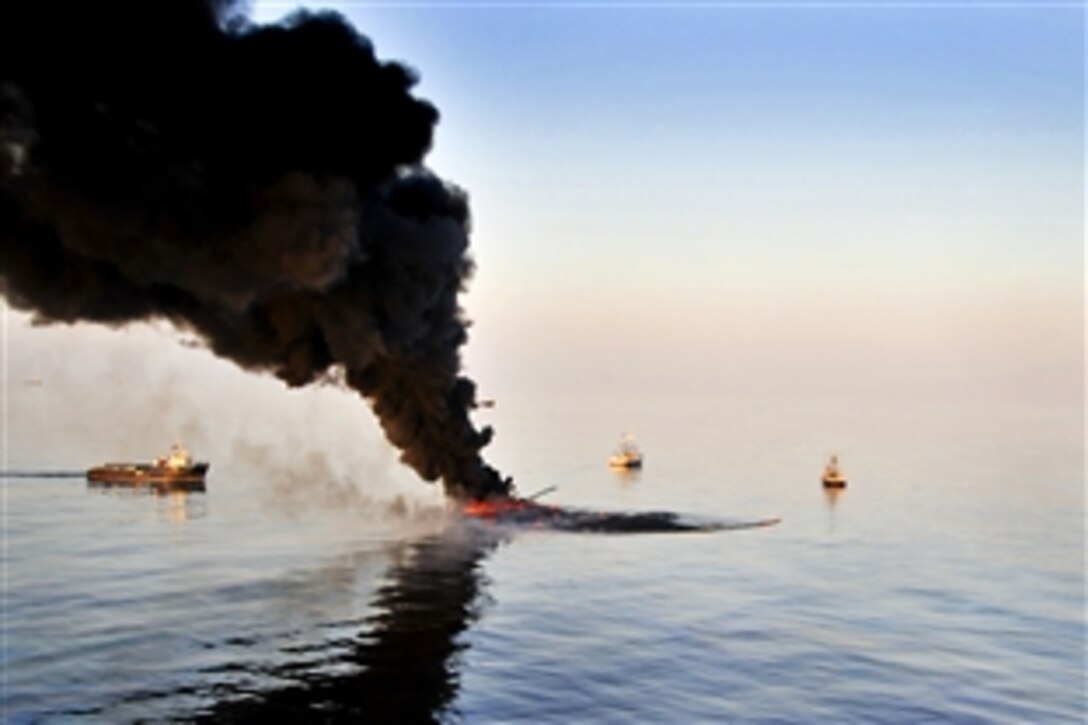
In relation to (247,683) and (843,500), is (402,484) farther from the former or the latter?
(247,683)

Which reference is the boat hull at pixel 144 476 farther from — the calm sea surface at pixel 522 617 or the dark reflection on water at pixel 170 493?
the calm sea surface at pixel 522 617

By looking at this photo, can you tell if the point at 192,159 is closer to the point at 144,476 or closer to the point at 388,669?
the point at 388,669

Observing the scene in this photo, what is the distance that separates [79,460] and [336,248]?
14508 cm

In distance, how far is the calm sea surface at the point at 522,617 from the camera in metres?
48.9

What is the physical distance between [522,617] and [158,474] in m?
79.6

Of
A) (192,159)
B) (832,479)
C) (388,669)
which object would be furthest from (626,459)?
(192,159)

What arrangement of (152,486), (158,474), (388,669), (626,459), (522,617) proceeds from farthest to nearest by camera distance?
1. (626,459)
2. (158,474)
3. (152,486)
4. (522,617)
5. (388,669)

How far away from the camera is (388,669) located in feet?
171

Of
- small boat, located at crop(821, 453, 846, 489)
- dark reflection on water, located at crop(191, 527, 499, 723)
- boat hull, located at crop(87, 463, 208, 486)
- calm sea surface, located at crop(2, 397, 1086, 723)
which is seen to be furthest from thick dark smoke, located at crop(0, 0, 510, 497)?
small boat, located at crop(821, 453, 846, 489)

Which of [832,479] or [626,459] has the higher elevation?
[626,459]

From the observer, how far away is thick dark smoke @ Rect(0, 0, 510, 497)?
26516 millimetres

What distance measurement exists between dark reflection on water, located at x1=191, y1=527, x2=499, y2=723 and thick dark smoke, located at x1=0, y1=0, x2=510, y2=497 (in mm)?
15601

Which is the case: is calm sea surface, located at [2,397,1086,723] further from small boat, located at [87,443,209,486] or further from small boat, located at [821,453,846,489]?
small boat, located at [821,453,846,489]

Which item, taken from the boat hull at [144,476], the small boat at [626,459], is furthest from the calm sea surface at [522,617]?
the small boat at [626,459]
